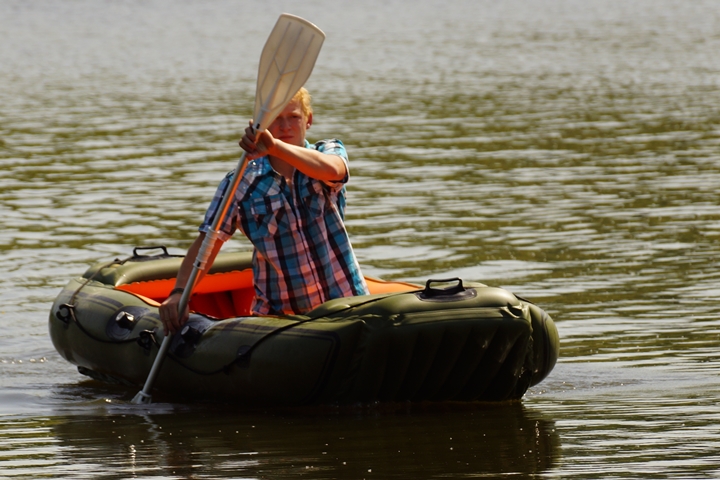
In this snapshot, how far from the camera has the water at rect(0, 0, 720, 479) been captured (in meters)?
4.86

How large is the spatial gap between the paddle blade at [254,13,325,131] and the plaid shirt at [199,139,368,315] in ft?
0.81

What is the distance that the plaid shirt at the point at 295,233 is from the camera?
17.7 ft

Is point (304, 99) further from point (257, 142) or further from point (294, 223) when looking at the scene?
point (294, 223)

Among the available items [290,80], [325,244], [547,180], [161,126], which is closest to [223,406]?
[325,244]

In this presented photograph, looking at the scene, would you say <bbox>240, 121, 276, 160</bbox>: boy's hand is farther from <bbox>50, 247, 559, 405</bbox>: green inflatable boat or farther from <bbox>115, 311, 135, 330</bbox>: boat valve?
<bbox>115, 311, 135, 330</bbox>: boat valve

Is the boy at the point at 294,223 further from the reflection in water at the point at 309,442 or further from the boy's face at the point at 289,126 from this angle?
the reflection in water at the point at 309,442

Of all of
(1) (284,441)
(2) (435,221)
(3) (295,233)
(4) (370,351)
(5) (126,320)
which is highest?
(3) (295,233)

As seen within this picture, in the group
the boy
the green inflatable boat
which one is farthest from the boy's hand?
the green inflatable boat

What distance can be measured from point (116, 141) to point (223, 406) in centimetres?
933

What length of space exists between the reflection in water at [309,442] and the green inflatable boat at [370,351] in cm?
9

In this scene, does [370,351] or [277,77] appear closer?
[370,351]

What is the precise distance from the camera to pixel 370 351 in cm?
507

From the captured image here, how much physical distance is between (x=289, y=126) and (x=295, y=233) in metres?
0.43

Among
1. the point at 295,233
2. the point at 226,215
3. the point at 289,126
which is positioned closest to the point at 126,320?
the point at 226,215
